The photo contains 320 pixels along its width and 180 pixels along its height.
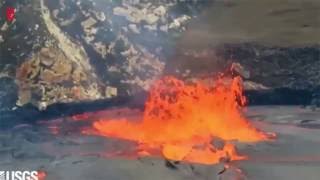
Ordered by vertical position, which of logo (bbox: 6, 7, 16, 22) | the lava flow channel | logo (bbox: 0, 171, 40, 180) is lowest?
logo (bbox: 0, 171, 40, 180)

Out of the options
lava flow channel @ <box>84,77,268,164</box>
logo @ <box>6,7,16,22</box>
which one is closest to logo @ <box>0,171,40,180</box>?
lava flow channel @ <box>84,77,268,164</box>

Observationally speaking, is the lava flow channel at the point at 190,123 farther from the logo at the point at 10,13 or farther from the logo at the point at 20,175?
the logo at the point at 10,13

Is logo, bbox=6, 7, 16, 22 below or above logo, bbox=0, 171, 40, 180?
above

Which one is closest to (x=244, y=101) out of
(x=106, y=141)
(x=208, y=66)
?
(x=208, y=66)

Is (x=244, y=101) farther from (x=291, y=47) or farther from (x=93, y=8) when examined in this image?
(x=93, y=8)

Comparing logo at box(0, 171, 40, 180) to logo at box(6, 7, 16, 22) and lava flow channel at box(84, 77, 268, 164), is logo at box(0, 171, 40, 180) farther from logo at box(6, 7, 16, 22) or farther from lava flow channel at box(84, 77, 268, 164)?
logo at box(6, 7, 16, 22)

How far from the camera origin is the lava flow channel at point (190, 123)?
1324 millimetres

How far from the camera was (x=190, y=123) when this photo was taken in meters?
1.33

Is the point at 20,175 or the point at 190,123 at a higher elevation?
the point at 190,123

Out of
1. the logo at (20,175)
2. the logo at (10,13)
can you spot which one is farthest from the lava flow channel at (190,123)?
the logo at (10,13)

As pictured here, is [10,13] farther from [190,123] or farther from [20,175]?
[190,123]

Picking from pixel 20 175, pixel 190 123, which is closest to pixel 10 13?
pixel 20 175

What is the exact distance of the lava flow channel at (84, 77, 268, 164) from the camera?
132 centimetres

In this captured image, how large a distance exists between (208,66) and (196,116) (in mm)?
121
